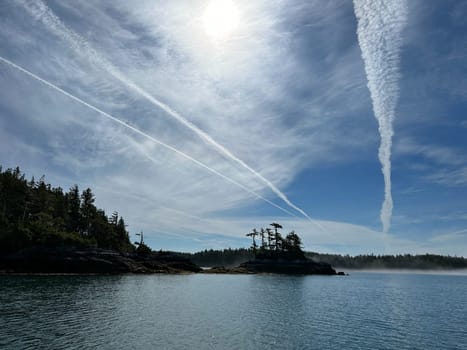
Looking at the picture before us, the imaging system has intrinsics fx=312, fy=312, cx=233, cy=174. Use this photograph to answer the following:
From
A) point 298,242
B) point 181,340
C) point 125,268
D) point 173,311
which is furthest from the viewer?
point 298,242

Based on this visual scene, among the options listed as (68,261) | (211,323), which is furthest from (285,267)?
(211,323)

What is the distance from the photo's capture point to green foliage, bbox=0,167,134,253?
109 meters

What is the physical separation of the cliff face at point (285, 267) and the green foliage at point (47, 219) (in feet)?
225

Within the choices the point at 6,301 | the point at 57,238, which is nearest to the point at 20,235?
the point at 57,238

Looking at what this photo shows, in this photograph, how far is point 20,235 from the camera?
108m

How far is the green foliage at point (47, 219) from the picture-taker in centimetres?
10881

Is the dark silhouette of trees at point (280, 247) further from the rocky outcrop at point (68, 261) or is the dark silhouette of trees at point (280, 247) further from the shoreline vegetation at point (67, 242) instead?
the rocky outcrop at point (68, 261)

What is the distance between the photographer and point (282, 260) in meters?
179

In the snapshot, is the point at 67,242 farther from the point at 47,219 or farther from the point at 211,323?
the point at 211,323

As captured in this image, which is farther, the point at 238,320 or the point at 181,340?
the point at 238,320

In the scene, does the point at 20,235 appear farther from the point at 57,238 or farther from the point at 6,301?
the point at 6,301

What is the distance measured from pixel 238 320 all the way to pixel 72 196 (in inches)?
5063

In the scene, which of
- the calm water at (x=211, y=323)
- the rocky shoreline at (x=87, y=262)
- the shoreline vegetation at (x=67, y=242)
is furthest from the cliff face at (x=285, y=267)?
the calm water at (x=211, y=323)

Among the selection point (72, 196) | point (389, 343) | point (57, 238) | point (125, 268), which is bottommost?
point (389, 343)
